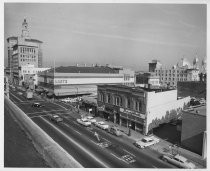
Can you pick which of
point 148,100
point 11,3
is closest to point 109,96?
point 148,100

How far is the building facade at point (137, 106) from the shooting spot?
945 inches

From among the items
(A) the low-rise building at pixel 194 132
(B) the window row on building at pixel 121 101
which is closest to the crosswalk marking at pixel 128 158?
(A) the low-rise building at pixel 194 132

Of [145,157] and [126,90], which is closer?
[145,157]

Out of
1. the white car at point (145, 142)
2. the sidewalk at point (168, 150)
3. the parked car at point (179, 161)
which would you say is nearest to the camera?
the parked car at point (179, 161)

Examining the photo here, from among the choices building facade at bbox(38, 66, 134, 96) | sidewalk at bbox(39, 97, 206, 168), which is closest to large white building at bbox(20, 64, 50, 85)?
building facade at bbox(38, 66, 134, 96)

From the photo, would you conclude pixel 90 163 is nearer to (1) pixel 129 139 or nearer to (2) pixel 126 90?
(1) pixel 129 139

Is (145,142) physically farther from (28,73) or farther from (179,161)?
(28,73)

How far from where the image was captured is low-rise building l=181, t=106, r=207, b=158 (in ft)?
61.9

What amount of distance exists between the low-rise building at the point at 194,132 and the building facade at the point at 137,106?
4.59m

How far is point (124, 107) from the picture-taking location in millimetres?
26828

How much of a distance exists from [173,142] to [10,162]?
1724cm

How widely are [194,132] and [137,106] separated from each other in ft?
24.2

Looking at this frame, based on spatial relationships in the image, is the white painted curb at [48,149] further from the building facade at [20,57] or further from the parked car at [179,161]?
the building facade at [20,57]

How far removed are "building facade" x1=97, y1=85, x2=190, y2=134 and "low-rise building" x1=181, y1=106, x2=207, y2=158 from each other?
4.59 m
